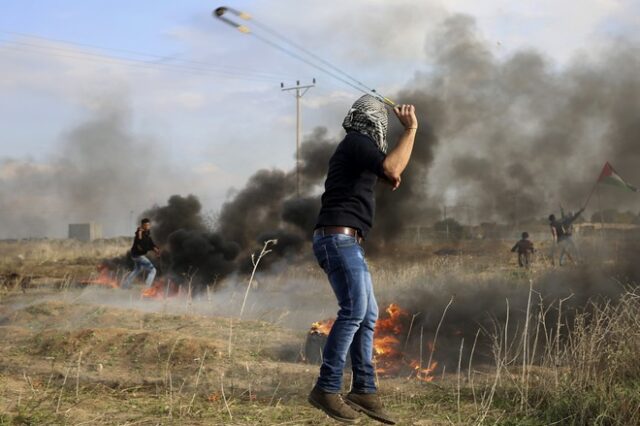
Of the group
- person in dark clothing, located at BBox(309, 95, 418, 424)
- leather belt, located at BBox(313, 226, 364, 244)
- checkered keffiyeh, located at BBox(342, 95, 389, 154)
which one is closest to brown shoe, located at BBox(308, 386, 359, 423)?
person in dark clothing, located at BBox(309, 95, 418, 424)

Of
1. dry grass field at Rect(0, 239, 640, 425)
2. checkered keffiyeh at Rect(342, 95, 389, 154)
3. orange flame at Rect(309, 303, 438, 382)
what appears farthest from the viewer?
orange flame at Rect(309, 303, 438, 382)

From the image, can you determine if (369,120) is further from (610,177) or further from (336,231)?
(610,177)

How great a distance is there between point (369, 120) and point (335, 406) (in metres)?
1.90

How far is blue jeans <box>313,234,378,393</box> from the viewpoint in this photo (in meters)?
4.52

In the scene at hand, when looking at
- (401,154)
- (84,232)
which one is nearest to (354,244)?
(401,154)

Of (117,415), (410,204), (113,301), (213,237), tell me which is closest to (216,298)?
(113,301)

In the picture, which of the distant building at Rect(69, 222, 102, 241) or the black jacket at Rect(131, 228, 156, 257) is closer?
the black jacket at Rect(131, 228, 156, 257)

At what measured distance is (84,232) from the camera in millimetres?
66250

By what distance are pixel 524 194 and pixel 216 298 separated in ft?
38.6

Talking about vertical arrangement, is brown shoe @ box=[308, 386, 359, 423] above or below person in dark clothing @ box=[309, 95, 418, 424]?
below

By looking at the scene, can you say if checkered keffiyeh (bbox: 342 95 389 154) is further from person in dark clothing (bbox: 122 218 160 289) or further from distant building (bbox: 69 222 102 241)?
distant building (bbox: 69 222 102 241)

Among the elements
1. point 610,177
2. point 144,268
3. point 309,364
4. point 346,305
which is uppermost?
point 610,177

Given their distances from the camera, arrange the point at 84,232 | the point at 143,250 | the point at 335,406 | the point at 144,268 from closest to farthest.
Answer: the point at 335,406, the point at 143,250, the point at 144,268, the point at 84,232

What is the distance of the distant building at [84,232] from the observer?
64.7 meters
